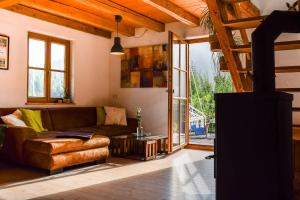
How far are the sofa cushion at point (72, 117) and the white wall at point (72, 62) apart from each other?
0.34 meters

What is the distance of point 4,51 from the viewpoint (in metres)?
4.81

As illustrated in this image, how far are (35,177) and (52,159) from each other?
29 centimetres

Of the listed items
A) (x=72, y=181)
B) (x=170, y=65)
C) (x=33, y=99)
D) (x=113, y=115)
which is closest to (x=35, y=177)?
(x=72, y=181)

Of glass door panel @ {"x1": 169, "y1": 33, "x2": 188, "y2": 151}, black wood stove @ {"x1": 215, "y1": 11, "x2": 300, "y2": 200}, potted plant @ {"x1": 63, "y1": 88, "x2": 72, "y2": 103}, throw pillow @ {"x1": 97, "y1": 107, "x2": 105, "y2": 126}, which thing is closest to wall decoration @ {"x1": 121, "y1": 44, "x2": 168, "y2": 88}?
glass door panel @ {"x1": 169, "y1": 33, "x2": 188, "y2": 151}

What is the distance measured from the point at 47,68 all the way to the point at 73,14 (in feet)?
3.72

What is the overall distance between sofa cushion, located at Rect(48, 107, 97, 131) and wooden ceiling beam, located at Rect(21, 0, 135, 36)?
1677 millimetres

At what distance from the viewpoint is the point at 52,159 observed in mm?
3732

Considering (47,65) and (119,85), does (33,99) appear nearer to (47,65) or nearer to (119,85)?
(47,65)

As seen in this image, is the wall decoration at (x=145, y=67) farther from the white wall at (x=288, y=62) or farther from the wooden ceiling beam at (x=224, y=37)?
the wooden ceiling beam at (x=224, y=37)

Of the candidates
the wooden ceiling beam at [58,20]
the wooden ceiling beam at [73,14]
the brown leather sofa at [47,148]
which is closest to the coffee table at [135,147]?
the brown leather sofa at [47,148]

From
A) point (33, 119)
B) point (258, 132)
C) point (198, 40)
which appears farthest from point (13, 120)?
point (198, 40)

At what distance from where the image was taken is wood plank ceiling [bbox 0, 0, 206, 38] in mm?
4801

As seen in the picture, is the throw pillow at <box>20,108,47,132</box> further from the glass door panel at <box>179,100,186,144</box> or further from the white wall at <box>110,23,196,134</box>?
the glass door panel at <box>179,100,186,144</box>

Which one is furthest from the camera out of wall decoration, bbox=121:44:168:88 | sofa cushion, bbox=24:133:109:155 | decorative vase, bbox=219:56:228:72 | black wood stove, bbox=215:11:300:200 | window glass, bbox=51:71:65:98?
wall decoration, bbox=121:44:168:88
